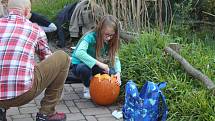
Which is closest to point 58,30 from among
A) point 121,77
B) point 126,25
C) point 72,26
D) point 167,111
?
point 72,26

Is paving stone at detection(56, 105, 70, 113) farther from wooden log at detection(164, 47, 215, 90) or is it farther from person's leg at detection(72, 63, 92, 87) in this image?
wooden log at detection(164, 47, 215, 90)


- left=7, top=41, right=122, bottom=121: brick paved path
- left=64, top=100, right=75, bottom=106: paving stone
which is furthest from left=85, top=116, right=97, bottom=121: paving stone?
left=64, top=100, right=75, bottom=106: paving stone

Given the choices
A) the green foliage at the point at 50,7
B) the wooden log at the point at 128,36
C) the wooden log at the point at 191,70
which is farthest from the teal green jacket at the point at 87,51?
the green foliage at the point at 50,7

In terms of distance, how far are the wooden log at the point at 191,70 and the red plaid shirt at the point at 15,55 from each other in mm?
1705

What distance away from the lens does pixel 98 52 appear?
522 centimetres

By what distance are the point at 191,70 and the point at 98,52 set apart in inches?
41.9

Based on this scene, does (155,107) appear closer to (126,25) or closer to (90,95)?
(90,95)

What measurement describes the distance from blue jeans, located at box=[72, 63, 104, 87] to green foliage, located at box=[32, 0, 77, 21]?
3646mm

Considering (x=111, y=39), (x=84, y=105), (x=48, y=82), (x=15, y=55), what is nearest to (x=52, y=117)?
(x=48, y=82)

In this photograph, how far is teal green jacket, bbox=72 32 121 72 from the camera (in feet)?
16.8

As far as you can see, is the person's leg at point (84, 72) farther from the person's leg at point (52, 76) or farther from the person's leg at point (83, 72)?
the person's leg at point (52, 76)

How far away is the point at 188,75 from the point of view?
16.6 feet

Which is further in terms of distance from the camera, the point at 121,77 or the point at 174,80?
the point at 121,77

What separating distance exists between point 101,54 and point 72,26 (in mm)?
2774
